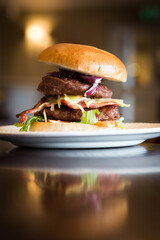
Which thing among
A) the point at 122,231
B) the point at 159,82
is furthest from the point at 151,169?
the point at 159,82

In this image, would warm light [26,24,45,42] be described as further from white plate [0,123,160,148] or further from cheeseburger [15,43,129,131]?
white plate [0,123,160,148]

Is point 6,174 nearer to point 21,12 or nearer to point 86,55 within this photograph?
point 86,55

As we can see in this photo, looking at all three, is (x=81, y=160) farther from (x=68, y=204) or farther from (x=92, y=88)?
(x=92, y=88)

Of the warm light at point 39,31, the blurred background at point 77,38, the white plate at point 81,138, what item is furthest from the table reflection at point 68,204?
the warm light at point 39,31

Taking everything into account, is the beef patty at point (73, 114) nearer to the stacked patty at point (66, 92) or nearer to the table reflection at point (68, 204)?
the stacked patty at point (66, 92)

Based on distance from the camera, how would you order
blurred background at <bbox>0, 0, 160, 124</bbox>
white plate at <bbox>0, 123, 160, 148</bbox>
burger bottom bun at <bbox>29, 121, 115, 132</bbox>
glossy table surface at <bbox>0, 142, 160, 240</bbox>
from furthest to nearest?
blurred background at <bbox>0, 0, 160, 124</bbox>, burger bottom bun at <bbox>29, 121, 115, 132</bbox>, white plate at <bbox>0, 123, 160, 148</bbox>, glossy table surface at <bbox>0, 142, 160, 240</bbox>

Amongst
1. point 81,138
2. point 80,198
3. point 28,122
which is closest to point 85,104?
point 28,122

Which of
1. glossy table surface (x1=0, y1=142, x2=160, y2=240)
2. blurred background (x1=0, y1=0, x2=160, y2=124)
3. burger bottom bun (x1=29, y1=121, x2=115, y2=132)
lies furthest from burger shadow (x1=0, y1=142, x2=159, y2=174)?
blurred background (x1=0, y1=0, x2=160, y2=124)
